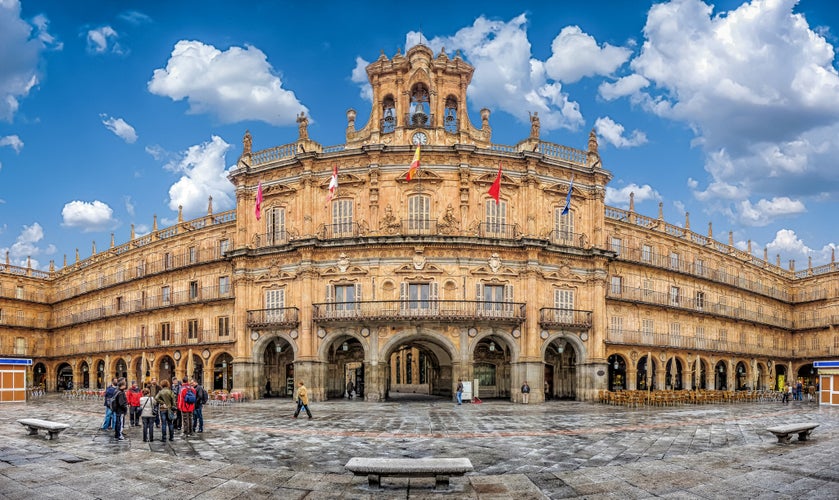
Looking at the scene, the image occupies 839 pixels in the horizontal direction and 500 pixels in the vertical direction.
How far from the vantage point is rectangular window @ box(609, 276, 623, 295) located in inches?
1887

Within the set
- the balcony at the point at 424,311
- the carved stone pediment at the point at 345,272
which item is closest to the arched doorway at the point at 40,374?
the carved stone pediment at the point at 345,272

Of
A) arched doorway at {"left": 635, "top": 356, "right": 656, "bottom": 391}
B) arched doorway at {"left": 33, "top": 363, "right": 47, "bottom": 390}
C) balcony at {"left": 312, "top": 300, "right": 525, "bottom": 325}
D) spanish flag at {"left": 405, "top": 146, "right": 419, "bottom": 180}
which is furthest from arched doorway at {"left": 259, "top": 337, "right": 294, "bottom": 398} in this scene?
arched doorway at {"left": 33, "top": 363, "right": 47, "bottom": 390}

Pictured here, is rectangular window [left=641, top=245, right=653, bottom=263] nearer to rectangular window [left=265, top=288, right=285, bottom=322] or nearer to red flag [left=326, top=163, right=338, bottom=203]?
red flag [left=326, top=163, right=338, bottom=203]

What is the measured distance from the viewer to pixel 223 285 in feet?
158

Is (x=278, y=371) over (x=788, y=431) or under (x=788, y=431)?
under

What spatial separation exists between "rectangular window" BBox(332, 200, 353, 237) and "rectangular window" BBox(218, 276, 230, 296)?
457 inches

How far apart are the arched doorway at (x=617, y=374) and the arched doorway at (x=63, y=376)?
52014 mm

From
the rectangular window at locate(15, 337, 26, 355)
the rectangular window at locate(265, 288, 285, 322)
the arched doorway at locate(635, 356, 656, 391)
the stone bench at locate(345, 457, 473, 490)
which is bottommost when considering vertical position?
the arched doorway at locate(635, 356, 656, 391)

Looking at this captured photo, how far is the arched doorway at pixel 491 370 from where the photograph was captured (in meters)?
42.8

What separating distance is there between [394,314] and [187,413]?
735 inches

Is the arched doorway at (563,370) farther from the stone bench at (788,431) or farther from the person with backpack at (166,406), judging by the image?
the person with backpack at (166,406)

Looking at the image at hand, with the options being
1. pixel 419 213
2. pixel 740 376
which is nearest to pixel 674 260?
pixel 740 376

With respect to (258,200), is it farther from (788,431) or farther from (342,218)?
(788,431)

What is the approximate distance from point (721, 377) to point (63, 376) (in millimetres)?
65234
